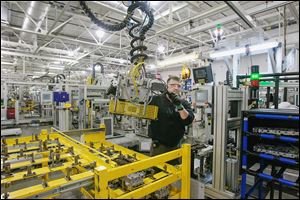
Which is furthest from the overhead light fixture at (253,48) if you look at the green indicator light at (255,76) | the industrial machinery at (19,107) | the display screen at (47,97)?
the display screen at (47,97)

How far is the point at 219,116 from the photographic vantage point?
7.34 feet

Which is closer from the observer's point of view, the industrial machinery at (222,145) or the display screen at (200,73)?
the industrial machinery at (222,145)

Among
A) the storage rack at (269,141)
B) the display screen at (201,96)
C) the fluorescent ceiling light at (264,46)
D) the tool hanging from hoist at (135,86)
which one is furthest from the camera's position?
the display screen at (201,96)

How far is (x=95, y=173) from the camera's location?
56.8 inches

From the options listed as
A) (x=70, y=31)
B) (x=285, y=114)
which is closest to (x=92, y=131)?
(x=285, y=114)

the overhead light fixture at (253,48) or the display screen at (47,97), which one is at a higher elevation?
the overhead light fixture at (253,48)

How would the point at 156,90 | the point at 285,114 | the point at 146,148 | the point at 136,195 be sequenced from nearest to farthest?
the point at 136,195
the point at 285,114
the point at 156,90
the point at 146,148

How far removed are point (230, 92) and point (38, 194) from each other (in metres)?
2.15

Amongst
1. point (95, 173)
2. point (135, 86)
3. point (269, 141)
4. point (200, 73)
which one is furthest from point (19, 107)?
point (269, 141)

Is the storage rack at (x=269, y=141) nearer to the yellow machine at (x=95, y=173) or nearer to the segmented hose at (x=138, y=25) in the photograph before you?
the yellow machine at (x=95, y=173)

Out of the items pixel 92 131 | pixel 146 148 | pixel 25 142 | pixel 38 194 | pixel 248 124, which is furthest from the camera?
pixel 146 148

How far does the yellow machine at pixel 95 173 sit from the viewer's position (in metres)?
1.43

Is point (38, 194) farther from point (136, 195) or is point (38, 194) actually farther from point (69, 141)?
point (69, 141)

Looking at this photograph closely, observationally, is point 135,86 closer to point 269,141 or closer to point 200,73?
point 269,141
